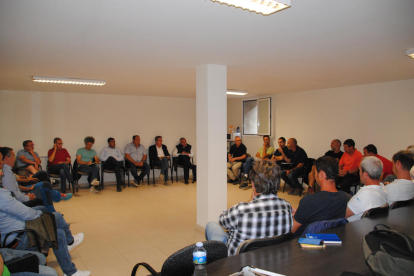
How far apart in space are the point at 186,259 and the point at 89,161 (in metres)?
6.90

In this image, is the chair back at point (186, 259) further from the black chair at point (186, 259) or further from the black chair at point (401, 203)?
the black chair at point (401, 203)

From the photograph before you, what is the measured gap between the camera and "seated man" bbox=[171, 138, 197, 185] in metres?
8.84

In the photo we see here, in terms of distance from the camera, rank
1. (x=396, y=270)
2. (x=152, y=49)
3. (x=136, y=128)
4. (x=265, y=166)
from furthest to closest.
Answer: (x=136, y=128) → (x=152, y=49) → (x=265, y=166) → (x=396, y=270)

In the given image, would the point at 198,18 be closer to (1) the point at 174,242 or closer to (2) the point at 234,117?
(1) the point at 174,242

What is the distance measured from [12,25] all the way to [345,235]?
3.24m

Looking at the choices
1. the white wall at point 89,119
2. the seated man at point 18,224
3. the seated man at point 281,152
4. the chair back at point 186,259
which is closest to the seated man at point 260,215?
the chair back at point 186,259

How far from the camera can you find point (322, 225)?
2223 millimetres

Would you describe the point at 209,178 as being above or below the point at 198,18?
below

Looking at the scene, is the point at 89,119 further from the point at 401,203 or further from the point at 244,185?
the point at 401,203

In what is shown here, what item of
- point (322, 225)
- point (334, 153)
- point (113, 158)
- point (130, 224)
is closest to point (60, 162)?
point (113, 158)

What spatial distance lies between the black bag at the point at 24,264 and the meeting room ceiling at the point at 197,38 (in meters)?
1.90

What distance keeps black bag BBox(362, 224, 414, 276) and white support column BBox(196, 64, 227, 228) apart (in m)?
3.05

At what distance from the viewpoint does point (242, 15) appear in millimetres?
2582

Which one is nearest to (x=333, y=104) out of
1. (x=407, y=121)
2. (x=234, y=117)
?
(x=407, y=121)
